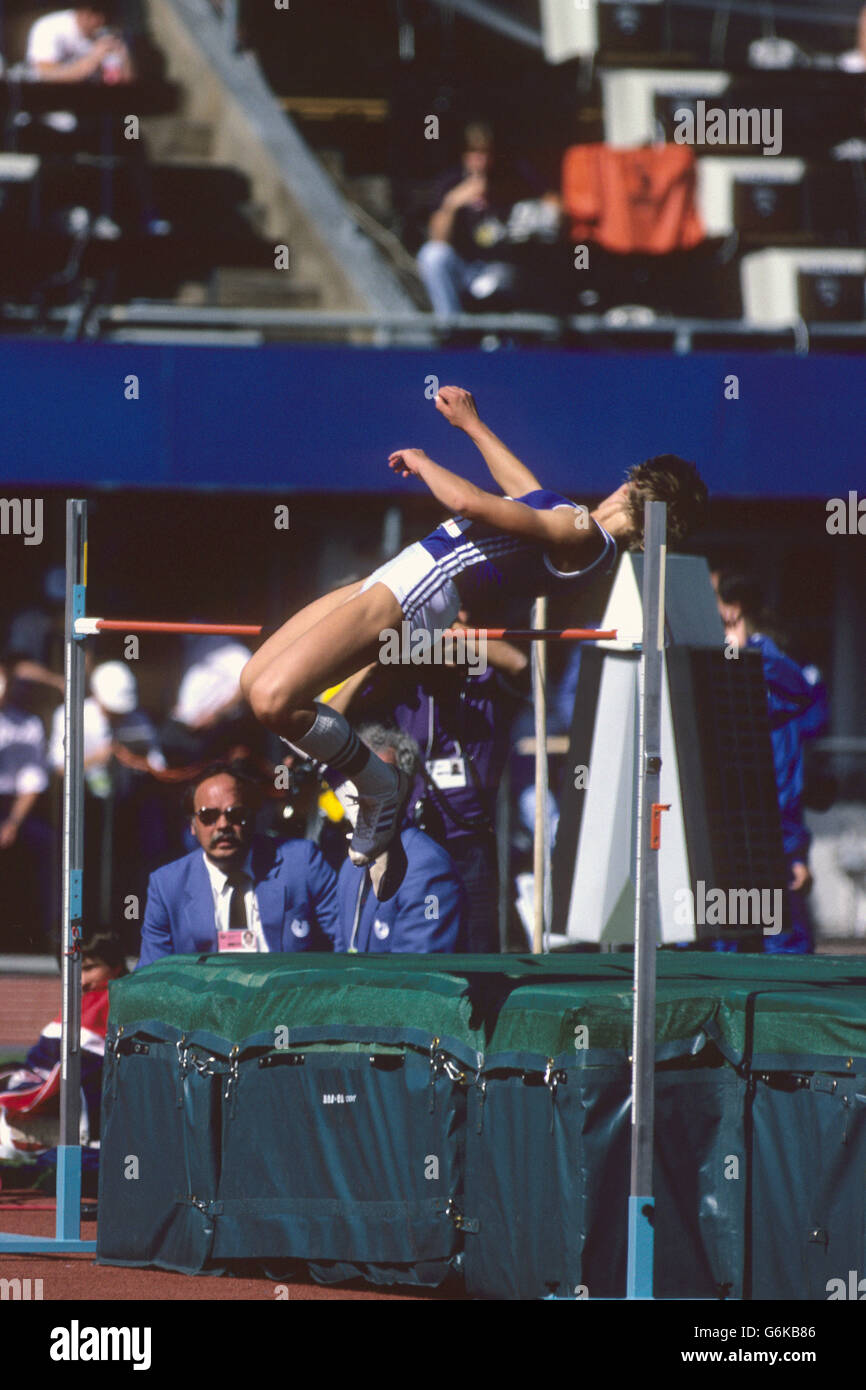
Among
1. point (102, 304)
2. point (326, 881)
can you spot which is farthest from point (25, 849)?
point (326, 881)

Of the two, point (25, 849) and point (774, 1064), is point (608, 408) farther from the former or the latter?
point (774, 1064)

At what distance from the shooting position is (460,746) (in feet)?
29.4

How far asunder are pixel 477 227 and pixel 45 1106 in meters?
9.30

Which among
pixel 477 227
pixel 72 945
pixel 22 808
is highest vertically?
pixel 477 227

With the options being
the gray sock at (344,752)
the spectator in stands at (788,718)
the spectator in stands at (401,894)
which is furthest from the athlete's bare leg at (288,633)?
the spectator in stands at (788,718)

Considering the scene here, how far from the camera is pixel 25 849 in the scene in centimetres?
1424

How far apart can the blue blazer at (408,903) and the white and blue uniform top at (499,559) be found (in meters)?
1.05

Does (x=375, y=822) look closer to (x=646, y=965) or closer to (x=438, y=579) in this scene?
(x=438, y=579)

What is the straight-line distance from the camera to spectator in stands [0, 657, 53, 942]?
14109 millimetres

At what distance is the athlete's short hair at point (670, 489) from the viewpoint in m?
7.98

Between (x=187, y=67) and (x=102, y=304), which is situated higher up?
(x=187, y=67)

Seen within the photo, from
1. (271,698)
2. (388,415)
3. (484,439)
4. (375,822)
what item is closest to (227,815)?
(375,822)
